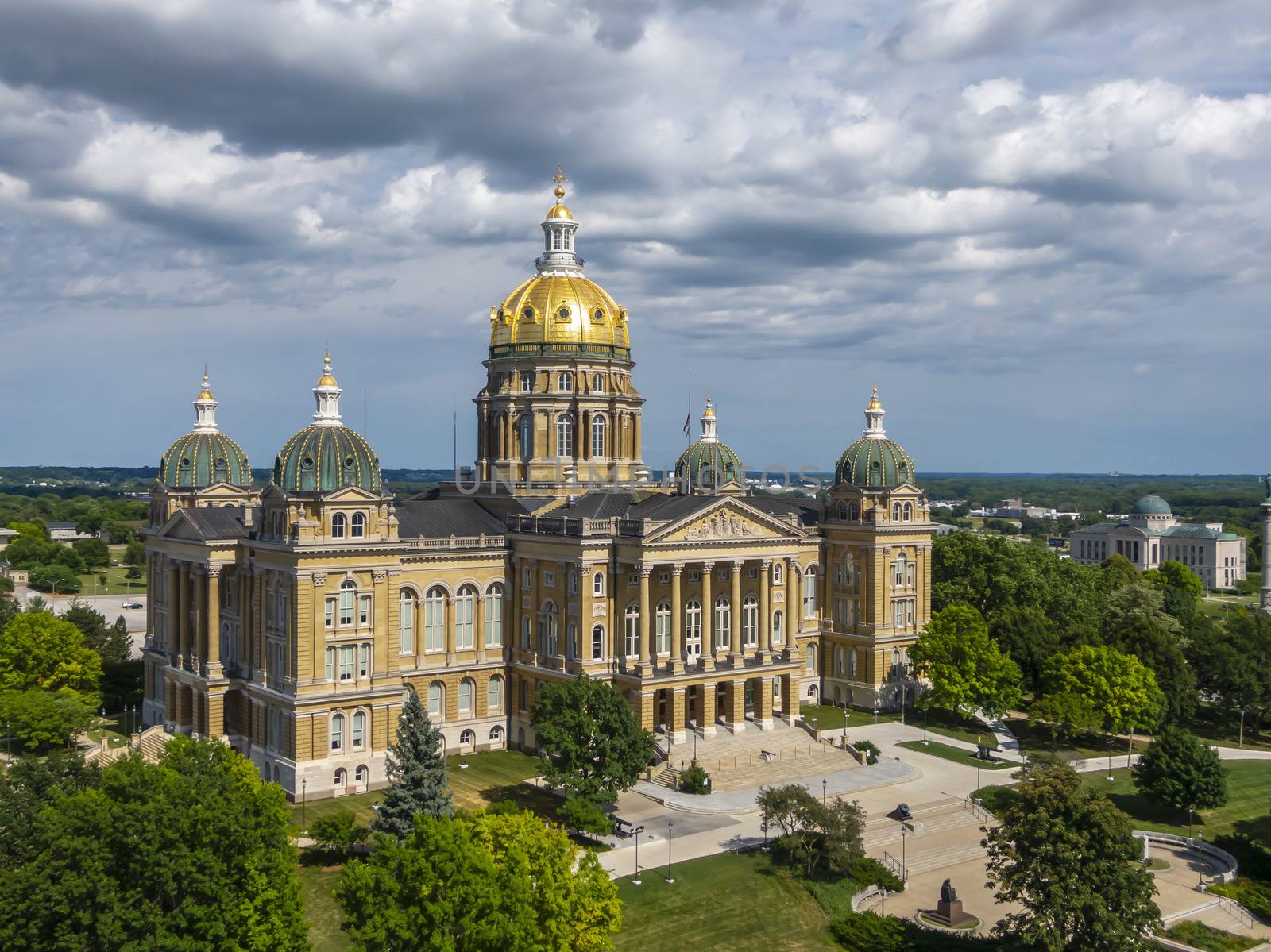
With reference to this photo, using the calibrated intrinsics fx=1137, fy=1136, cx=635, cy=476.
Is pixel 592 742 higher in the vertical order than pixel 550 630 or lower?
lower

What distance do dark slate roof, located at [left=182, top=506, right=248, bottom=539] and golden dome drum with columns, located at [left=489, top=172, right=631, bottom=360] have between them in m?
23.9

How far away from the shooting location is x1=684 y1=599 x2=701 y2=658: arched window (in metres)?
75.6

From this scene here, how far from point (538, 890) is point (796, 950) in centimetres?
1414

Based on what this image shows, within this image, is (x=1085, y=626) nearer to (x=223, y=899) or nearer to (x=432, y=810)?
(x=432, y=810)

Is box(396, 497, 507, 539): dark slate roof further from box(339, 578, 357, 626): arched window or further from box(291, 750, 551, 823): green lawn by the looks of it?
box(291, 750, 551, 823): green lawn

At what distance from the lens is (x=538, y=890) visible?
39.2 m

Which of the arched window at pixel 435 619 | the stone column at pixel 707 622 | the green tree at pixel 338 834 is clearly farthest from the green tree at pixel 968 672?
the green tree at pixel 338 834

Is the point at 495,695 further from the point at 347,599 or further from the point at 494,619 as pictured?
the point at 347,599

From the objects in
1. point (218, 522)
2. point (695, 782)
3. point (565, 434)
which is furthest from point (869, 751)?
point (218, 522)

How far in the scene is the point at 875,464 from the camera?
8794cm

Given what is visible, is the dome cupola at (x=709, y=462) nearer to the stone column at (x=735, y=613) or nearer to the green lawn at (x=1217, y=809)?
the stone column at (x=735, y=613)

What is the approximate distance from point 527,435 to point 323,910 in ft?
143

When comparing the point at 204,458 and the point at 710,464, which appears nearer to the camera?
the point at 204,458

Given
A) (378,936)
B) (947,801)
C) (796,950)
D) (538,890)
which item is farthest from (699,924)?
(947,801)
